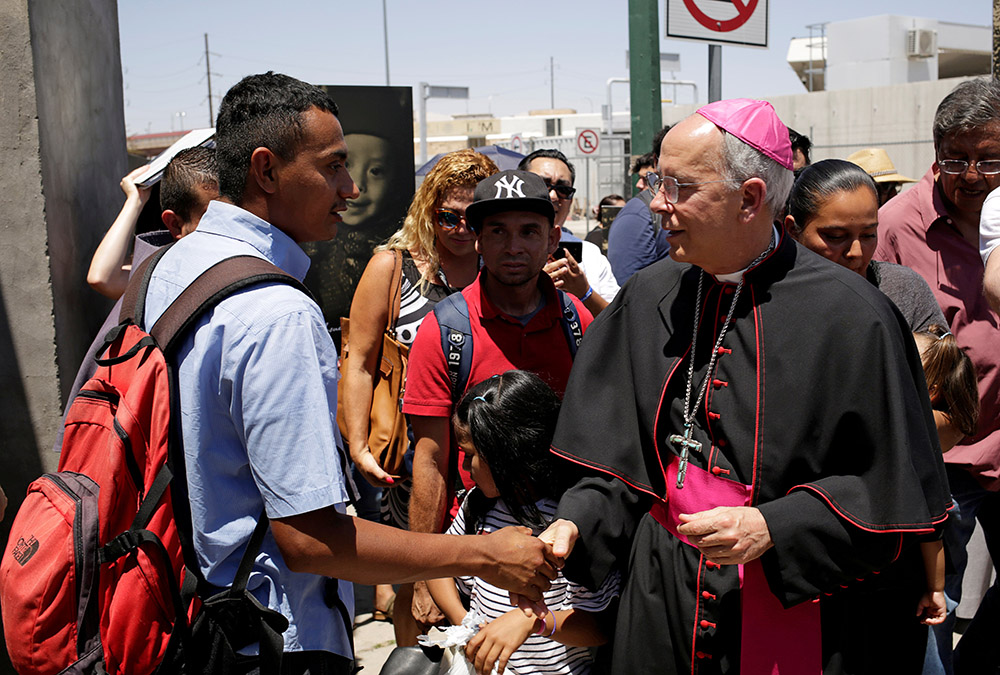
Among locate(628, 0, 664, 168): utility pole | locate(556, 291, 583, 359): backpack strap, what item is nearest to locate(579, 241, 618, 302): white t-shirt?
locate(556, 291, 583, 359): backpack strap

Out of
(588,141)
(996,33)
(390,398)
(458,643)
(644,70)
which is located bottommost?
(458,643)

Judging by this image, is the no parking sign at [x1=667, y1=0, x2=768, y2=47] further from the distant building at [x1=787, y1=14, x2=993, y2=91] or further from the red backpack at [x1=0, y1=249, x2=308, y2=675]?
the distant building at [x1=787, y1=14, x2=993, y2=91]

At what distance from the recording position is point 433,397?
2832 mm

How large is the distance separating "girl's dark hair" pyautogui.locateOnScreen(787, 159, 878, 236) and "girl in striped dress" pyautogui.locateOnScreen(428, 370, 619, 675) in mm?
987

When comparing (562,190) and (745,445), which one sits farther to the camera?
(562,190)

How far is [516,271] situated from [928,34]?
31.9m

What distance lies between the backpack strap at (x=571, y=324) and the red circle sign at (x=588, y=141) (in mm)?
13393

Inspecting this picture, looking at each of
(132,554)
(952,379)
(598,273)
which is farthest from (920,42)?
(132,554)

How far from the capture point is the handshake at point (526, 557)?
2.09 meters

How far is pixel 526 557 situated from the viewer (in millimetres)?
2139

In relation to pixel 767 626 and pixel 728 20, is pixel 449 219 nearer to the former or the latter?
pixel 767 626

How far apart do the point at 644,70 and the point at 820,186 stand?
12.5 feet

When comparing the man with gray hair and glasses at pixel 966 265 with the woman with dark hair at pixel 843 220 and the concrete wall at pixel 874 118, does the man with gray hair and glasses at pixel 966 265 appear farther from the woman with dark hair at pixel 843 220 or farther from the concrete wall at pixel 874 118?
the concrete wall at pixel 874 118

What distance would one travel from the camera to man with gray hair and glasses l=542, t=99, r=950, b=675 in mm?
1879
